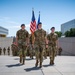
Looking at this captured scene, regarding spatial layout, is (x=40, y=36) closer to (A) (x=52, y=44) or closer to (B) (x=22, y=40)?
(B) (x=22, y=40)

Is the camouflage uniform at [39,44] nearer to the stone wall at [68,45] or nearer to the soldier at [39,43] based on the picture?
the soldier at [39,43]

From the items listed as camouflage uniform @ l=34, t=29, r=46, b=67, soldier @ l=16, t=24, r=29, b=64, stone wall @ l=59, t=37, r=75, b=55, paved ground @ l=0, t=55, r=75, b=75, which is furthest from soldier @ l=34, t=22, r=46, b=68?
stone wall @ l=59, t=37, r=75, b=55

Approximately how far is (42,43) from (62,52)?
67.3 feet

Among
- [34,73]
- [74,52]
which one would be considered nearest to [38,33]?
[34,73]

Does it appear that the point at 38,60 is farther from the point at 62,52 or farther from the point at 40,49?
the point at 62,52

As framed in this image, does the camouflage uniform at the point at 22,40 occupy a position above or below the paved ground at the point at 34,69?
above

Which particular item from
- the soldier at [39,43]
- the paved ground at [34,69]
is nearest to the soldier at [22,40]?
the paved ground at [34,69]

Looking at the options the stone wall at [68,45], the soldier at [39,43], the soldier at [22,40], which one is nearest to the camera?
the soldier at [39,43]

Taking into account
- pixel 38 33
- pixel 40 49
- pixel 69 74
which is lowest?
pixel 69 74

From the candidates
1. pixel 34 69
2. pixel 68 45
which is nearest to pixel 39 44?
pixel 34 69

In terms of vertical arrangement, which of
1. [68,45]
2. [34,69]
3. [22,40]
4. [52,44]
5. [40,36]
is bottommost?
[34,69]

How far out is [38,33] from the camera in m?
10.7

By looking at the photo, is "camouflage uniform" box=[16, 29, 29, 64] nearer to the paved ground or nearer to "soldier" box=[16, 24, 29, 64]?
"soldier" box=[16, 24, 29, 64]

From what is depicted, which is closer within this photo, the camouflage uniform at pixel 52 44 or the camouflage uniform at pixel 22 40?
the camouflage uniform at pixel 22 40
